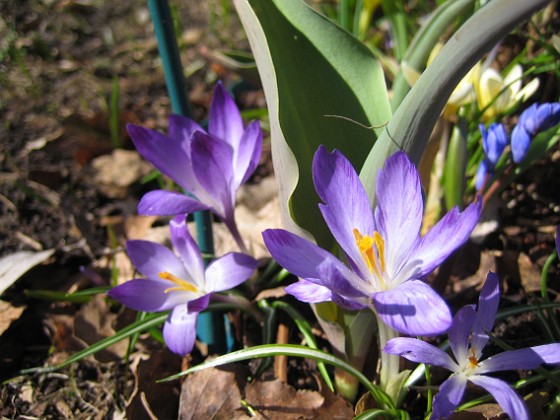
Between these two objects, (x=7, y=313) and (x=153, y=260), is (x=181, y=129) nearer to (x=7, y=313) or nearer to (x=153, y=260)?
(x=153, y=260)

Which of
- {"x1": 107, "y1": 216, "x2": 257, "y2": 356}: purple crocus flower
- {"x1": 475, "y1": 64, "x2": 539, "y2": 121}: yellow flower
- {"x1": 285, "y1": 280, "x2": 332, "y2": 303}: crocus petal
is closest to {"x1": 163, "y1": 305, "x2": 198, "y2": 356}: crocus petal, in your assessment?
{"x1": 107, "y1": 216, "x2": 257, "y2": 356}: purple crocus flower

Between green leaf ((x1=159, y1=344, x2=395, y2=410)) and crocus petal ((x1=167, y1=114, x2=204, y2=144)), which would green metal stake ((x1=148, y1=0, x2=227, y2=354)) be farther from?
green leaf ((x1=159, y1=344, x2=395, y2=410))

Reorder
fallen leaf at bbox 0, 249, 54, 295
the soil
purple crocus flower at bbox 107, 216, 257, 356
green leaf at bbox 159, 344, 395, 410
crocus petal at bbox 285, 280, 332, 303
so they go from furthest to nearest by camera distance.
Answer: fallen leaf at bbox 0, 249, 54, 295, the soil, purple crocus flower at bbox 107, 216, 257, 356, green leaf at bbox 159, 344, 395, 410, crocus petal at bbox 285, 280, 332, 303

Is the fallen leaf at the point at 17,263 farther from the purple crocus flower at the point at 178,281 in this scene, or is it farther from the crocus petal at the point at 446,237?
the crocus petal at the point at 446,237

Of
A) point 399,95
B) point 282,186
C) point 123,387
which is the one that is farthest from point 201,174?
point 123,387

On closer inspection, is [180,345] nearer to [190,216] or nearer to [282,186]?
[282,186]

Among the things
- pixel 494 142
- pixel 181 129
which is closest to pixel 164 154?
pixel 181 129

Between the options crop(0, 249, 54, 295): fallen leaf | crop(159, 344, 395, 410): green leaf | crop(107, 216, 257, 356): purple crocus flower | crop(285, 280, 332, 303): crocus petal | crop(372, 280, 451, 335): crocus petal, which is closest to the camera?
crop(372, 280, 451, 335): crocus petal

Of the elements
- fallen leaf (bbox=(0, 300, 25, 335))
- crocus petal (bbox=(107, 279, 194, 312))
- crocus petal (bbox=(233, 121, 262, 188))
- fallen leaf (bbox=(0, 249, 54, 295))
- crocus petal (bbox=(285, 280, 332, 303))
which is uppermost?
crocus petal (bbox=(233, 121, 262, 188))
